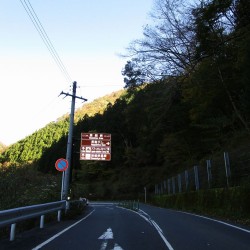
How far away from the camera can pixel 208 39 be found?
2358 centimetres

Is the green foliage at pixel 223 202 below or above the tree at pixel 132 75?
below

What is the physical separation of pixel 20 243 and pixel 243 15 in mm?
19542

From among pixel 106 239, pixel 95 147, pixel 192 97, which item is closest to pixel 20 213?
pixel 106 239

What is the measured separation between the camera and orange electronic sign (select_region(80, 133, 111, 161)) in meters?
31.2

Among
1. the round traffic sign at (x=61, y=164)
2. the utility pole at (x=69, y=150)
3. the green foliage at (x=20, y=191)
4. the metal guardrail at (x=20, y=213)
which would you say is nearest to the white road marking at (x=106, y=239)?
the metal guardrail at (x=20, y=213)

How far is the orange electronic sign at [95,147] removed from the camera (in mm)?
31211

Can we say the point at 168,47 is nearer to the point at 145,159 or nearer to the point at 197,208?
the point at 197,208

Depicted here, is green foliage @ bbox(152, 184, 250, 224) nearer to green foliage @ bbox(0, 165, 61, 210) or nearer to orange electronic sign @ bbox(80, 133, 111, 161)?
orange electronic sign @ bbox(80, 133, 111, 161)

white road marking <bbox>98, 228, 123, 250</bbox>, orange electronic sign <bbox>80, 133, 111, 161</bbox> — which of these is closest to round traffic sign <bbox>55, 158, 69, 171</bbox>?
white road marking <bbox>98, 228, 123, 250</bbox>

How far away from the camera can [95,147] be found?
31.3 metres

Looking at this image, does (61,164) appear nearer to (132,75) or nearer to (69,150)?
(69,150)

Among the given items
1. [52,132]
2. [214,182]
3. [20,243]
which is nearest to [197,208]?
[214,182]

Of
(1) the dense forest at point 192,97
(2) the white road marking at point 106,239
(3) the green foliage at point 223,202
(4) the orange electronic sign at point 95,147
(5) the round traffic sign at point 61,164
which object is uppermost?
(1) the dense forest at point 192,97

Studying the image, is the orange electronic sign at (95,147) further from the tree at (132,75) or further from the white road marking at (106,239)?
the white road marking at (106,239)
